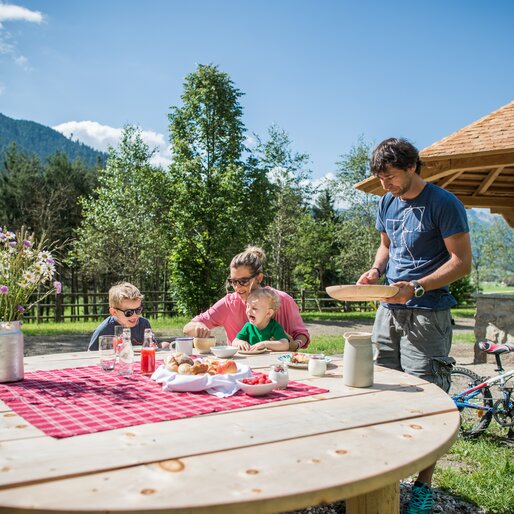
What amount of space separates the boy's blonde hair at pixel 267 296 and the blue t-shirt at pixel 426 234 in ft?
2.29

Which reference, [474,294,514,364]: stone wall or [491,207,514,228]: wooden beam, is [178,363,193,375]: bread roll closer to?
[474,294,514,364]: stone wall

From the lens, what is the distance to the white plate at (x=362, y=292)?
7.34ft

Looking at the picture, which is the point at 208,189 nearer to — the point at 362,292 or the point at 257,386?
the point at 362,292

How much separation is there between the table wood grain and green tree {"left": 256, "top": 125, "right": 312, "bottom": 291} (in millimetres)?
22959

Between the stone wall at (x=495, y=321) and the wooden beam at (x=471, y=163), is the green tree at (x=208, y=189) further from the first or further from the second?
the wooden beam at (x=471, y=163)

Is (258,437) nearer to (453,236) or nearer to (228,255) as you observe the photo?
(453,236)

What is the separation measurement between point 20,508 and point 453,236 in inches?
85.9

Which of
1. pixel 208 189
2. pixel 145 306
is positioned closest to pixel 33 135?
pixel 145 306

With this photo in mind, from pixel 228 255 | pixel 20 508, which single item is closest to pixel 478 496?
pixel 20 508

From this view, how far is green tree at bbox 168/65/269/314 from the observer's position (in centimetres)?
1633

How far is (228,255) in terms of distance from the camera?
16.6 metres

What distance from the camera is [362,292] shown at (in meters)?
2.24

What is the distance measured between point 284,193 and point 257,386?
962 inches

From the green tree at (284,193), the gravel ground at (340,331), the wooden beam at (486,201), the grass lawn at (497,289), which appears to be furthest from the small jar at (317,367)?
the green tree at (284,193)
